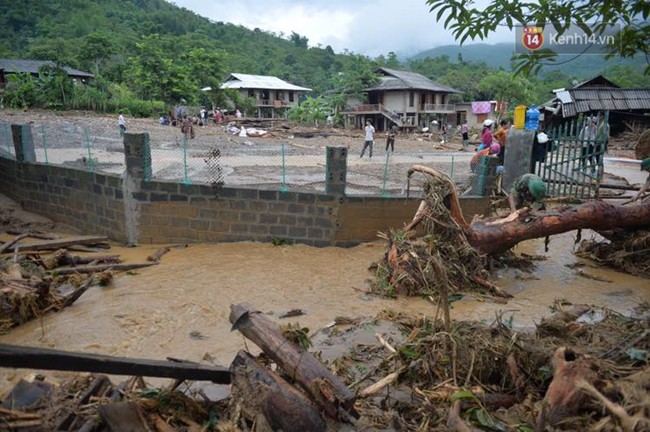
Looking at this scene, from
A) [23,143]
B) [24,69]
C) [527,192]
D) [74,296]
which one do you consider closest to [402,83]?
[24,69]

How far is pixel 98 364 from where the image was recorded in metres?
2.72

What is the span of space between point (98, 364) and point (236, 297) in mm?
3853

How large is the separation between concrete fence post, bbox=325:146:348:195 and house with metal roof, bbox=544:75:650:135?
24.0 m

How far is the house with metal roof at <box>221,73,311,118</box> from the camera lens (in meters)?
53.3

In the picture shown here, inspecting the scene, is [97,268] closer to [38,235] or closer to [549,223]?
[38,235]

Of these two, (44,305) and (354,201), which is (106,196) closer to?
(44,305)

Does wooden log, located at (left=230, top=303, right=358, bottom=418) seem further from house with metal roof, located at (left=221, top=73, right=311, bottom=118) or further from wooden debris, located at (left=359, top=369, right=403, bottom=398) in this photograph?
house with metal roof, located at (left=221, top=73, right=311, bottom=118)

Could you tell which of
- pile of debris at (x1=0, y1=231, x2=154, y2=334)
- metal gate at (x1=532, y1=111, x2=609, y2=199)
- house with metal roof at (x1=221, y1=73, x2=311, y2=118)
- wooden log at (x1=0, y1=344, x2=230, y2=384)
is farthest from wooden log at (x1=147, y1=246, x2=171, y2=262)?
house with metal roof at (x1=221, y1=73, x2=311, y2=118)

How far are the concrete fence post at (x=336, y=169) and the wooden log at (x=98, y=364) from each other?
228 inches

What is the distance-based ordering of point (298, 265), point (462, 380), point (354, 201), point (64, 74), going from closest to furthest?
point (462, 380)
point (298, 265)
point (354, 201)
point (64, 74)

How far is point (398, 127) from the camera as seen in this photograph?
1753 inches

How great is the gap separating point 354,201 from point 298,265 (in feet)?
5.64

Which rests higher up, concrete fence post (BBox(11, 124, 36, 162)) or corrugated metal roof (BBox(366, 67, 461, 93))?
corrugated metal roof (BBox(366, 67, 461, 93))

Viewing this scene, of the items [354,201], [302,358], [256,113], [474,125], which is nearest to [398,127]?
[474,125]
